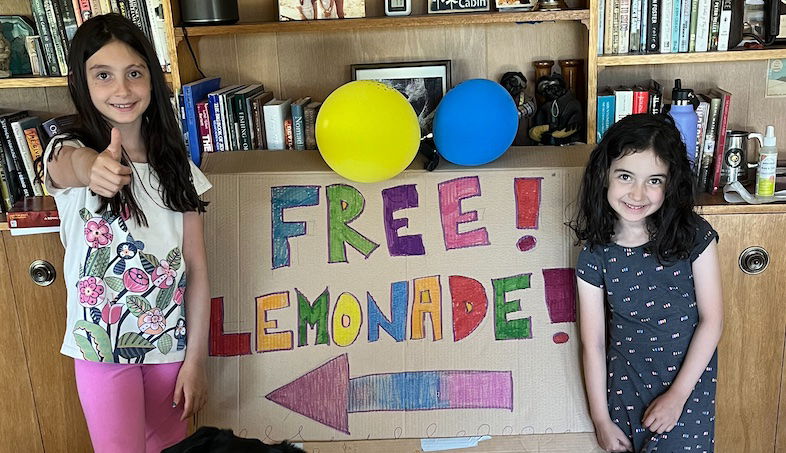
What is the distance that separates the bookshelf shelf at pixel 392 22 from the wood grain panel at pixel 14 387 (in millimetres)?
794

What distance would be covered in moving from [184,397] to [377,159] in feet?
2.10

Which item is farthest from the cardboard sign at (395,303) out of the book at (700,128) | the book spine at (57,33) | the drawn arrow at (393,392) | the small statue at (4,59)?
the small statue at (4,59)

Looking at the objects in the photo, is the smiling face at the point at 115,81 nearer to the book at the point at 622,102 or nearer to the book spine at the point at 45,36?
the book spine at the point at 45,36

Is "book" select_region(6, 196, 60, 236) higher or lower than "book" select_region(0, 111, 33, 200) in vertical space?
lower

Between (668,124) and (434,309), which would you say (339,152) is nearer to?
(434,309)

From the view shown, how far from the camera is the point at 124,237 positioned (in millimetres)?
1444

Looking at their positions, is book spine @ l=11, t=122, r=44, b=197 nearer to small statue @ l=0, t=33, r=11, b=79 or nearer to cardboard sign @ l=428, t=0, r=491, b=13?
small statue @ l=0, t=33, r=11, b=79

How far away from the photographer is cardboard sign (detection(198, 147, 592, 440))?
1724mm

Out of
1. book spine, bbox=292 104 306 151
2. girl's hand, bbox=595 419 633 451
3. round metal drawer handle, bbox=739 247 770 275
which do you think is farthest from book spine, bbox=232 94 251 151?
round metal drawer handle, bbox=739 247 770 275

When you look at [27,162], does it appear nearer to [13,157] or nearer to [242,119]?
[13,157]

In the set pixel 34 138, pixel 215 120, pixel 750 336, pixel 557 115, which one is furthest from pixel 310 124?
pixel 750 336

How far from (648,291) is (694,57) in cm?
65

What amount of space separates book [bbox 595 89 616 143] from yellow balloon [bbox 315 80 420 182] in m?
0.52

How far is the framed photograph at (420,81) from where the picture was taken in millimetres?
2062
